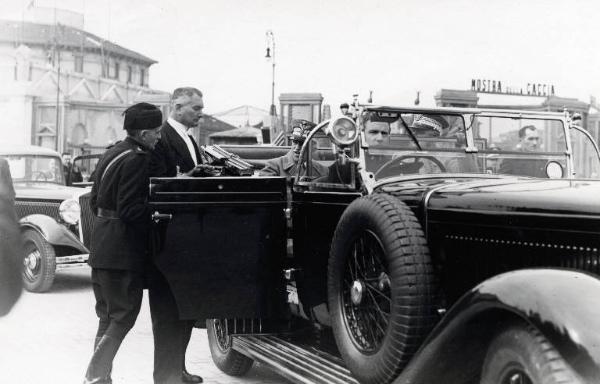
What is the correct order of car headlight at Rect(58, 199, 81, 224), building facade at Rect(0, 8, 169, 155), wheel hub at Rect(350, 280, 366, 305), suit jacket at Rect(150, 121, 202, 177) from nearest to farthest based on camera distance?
wheel hub at Rect(350, 280, 366, 305), suit jacket at Rect(150, 121, 202, 177), car headlight at Rect(58, 199, 81, 224), building facade at Rect(0, 8, 169, 155)

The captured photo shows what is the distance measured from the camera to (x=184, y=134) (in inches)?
180

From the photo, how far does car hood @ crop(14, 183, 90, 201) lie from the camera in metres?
9.44

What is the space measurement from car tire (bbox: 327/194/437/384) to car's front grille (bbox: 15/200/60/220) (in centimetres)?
676

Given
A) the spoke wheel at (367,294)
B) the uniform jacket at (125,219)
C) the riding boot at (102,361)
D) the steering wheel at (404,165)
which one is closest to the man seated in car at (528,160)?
the steering wheel at (404,165)

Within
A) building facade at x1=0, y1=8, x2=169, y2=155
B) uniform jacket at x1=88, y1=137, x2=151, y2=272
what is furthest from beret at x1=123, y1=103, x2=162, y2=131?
building facade at x1=0, y1=8, x2=169, y2=155

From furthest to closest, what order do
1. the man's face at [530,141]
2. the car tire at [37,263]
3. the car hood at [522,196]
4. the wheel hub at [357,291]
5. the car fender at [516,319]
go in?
the car tire at [37,263] → the man's face at [530,141] → the wheel hub at [357,291] → the car hood at [522,196] → the car fender at [516,319]

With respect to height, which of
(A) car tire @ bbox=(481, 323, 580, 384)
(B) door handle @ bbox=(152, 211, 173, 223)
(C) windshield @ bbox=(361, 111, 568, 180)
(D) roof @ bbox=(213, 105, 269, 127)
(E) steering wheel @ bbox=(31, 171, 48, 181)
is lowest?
(A) car tire @ bbox=(481, 323, 580, 384)

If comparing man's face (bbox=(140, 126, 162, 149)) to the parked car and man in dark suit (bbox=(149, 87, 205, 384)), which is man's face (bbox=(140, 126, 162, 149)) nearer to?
man in dark suit (bbox=(149, 87, 205, 384))

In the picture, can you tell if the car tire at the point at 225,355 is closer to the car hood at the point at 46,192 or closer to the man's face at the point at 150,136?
the man's face at the point at 150,136

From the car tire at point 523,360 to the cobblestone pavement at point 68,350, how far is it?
2.61 metres

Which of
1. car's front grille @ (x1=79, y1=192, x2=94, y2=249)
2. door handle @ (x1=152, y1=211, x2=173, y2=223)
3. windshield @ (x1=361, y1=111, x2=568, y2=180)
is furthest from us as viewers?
car's front grille @ (x1=79, y1=192, x2=94, y2=249)

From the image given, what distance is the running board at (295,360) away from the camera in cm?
346

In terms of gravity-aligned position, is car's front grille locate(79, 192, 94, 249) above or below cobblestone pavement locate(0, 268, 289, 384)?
above

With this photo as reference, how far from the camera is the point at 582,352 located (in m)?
2.09
